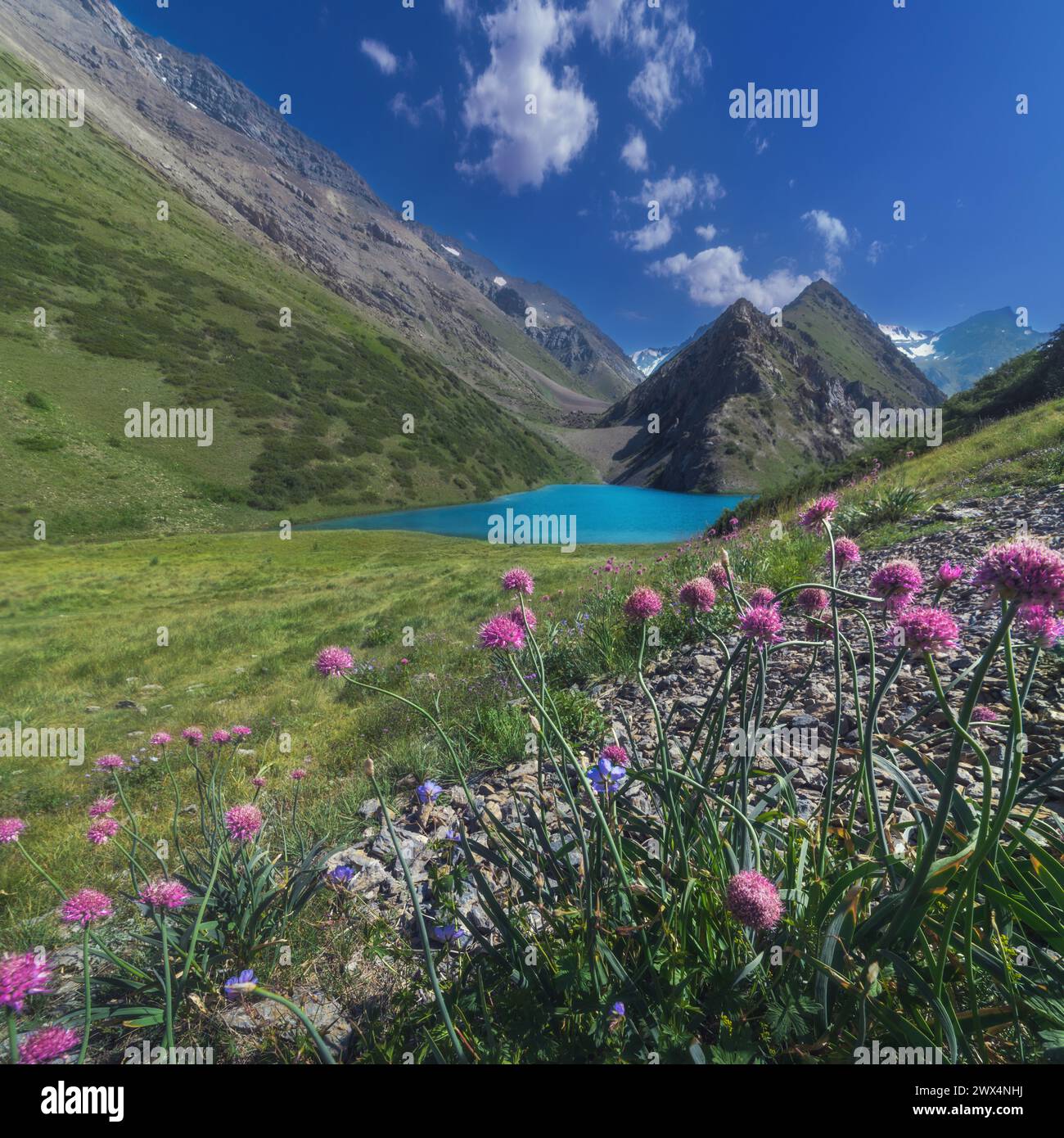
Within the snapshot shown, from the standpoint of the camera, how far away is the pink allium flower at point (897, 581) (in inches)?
82.0

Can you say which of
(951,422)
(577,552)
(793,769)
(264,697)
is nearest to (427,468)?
(577,552)

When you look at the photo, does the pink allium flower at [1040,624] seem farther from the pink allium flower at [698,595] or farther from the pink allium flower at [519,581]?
the pink allium flower at [519,581]

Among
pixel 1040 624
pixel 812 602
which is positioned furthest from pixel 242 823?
pixel 1040 624

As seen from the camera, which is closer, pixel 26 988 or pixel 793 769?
pixel 26 988

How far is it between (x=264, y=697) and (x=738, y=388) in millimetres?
169628

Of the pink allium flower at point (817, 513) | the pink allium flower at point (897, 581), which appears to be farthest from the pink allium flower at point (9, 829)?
the pink allium flower at point (817, 513)

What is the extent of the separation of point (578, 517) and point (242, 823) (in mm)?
80040

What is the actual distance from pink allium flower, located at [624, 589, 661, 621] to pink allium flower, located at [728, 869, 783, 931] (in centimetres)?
138

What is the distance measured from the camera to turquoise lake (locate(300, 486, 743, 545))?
215 ft

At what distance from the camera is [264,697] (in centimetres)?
948

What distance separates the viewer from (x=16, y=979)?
1613mm

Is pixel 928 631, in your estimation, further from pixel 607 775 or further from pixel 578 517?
pixel 578 517

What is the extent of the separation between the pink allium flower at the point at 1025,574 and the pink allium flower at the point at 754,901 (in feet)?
3.86
